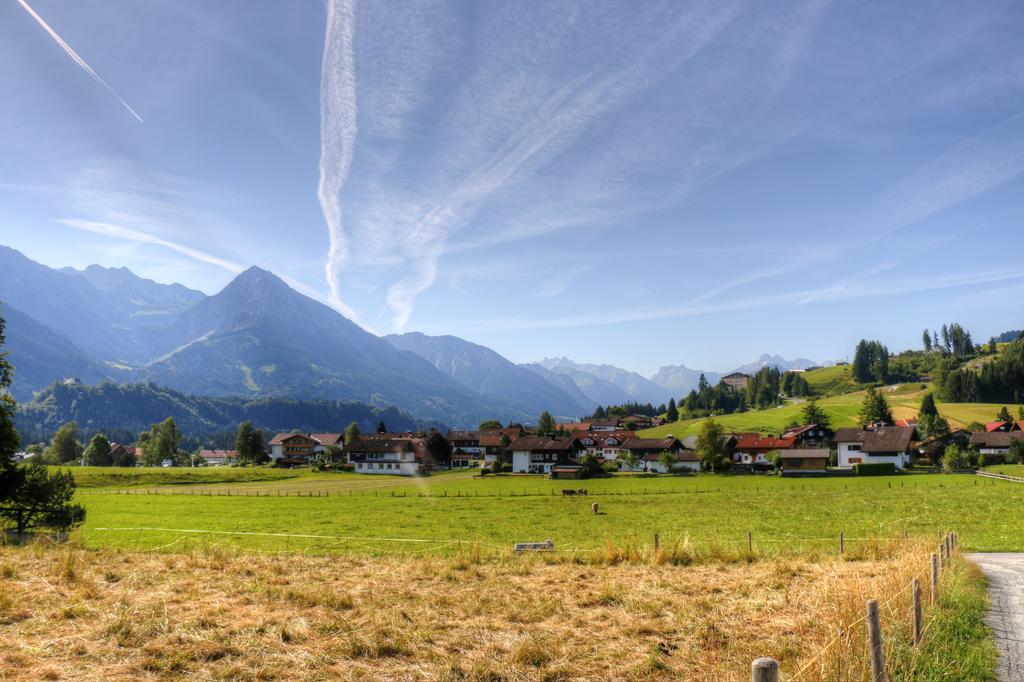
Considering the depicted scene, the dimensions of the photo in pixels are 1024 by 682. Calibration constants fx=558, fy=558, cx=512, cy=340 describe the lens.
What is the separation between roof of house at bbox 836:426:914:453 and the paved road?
102 metres

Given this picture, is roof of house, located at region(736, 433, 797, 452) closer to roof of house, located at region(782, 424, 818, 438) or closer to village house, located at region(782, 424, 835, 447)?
village house, located at region(782, 424, 835, 447)

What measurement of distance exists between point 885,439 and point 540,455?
70.0 meters

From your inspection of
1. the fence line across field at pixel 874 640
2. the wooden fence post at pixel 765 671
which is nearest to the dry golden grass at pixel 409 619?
the fence line across field at pixel 874 640

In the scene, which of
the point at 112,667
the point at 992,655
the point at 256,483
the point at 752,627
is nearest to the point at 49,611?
the point at 112,667

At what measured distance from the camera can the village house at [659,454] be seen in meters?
116

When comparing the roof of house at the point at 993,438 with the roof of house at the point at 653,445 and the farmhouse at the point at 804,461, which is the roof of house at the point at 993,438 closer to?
the farmhouse at the point at 804,461

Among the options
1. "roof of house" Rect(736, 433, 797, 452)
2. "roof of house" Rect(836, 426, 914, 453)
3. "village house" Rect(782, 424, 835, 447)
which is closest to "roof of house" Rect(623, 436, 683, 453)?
"roof of house" Rect(736, 433, 797, 452)

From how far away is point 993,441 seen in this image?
117 metres

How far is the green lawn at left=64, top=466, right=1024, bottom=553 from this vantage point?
1293 inches

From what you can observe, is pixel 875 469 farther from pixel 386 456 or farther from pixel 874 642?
pixel 874 642

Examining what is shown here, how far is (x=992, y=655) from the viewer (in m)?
10.4

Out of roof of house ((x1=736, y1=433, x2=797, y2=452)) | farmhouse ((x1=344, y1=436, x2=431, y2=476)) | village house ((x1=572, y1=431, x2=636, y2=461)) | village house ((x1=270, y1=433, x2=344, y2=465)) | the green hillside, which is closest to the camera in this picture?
roof of house ((x1=736, y1=433, x2=797, y2=452))

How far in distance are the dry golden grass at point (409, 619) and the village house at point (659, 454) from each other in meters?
103

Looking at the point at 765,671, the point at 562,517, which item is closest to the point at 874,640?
the point at 765,671
